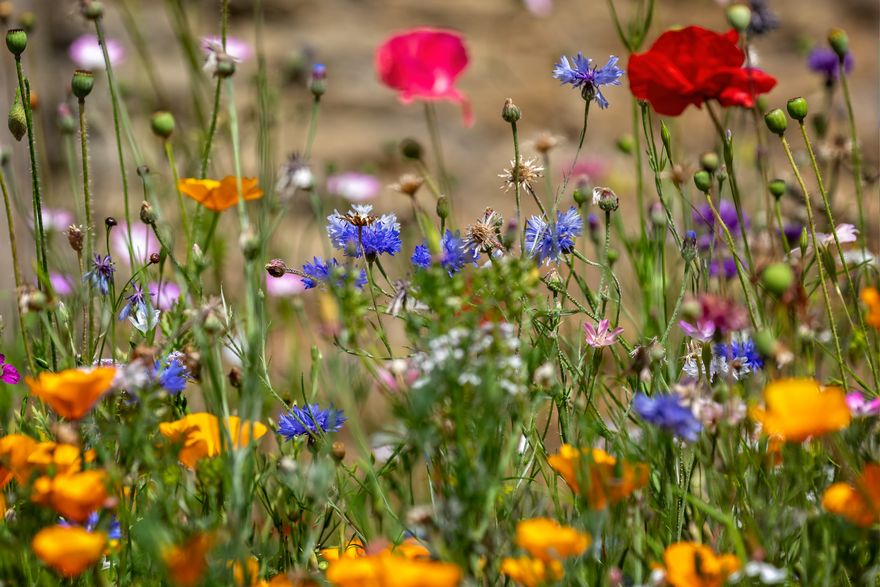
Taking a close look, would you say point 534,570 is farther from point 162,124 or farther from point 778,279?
point 162,124

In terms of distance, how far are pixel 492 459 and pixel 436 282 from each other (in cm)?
18

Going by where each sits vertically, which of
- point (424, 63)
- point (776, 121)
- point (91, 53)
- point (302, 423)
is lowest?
point (302, 423)

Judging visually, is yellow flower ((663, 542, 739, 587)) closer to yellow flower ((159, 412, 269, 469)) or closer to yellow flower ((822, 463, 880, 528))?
yellow flower ((822, 463, 880, 528))

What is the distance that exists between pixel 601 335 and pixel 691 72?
375mm

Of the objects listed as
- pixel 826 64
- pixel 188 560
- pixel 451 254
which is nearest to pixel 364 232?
pixel 451 254

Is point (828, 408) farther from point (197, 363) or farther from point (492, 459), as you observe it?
point (197, 363)

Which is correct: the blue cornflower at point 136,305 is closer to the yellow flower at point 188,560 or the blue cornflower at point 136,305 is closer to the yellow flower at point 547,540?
the yellow flower at point 188,560

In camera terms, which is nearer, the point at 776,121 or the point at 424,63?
the point at 776,121

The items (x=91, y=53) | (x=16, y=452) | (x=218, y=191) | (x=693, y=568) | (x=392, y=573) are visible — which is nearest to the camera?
(x=392, y=573)

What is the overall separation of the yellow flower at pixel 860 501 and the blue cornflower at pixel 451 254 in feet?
1.60

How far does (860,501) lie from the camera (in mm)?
896

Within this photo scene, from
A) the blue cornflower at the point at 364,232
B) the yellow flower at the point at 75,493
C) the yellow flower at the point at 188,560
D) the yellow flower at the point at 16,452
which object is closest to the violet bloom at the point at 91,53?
the blue cornflower at the point at 364,232

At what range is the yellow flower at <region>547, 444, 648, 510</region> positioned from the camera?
0.91 meters

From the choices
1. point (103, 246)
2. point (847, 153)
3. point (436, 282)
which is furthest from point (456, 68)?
point (103, 246)
